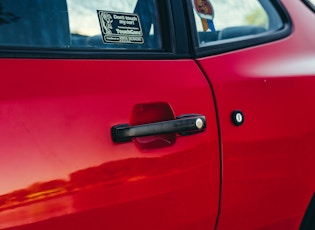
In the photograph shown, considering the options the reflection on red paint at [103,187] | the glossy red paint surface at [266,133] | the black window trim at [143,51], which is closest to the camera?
the reflection on red paint at [103,187]

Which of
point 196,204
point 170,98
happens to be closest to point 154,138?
point 170,98

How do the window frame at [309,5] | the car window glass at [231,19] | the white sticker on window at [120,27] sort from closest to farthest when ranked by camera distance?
1. the white sticker on window at [120,27]
2. the car window glass at [231,19]
3. the window frame at [309,5]

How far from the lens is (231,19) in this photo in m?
1.92

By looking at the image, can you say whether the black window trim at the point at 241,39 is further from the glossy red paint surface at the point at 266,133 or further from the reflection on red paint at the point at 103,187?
the reflection on red paint at the point at 103,187

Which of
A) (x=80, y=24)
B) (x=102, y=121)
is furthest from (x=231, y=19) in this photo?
(x=102, y=121)

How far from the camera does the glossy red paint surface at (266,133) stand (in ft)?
5.35

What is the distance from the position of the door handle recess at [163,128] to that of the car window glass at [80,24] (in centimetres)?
26

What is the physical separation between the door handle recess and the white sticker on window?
0.28 metres

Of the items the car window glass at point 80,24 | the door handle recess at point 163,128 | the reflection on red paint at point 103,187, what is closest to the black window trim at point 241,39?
the car window glass at point 80,24

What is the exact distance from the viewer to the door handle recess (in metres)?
1.35

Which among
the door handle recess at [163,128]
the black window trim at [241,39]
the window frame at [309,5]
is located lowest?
the door handle recess at [163,128]

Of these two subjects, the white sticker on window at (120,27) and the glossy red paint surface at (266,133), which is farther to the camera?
the glossy red paint surface at (266,133)

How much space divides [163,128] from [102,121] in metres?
0.20

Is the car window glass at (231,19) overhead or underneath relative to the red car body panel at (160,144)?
overhead
